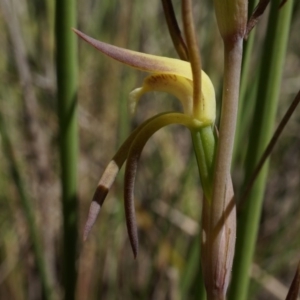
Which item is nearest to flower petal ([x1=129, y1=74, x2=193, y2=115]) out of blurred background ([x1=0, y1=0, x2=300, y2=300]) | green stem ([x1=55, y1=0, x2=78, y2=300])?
green stem ([x1=55, y1=0, x2=78, y2=300])

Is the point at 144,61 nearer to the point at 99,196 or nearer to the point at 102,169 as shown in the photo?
the point at 99,196

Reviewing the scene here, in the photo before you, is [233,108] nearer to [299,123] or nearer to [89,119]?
[89,119]

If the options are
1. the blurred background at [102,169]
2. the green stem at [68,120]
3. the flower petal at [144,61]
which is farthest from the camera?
the blurred background at [102,169]

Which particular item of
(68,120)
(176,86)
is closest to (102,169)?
(68,120)

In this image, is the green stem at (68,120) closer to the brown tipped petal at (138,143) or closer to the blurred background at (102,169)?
the brown tipped petal at (138,143)

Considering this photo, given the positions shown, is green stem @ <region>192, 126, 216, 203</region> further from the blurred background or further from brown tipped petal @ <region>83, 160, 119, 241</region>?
the blurred background

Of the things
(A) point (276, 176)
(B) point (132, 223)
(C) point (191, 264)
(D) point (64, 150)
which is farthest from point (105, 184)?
(A) point (276, 176)

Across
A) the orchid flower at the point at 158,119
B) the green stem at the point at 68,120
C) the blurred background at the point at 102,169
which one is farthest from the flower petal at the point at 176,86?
the blurred background at the point at 102,169
